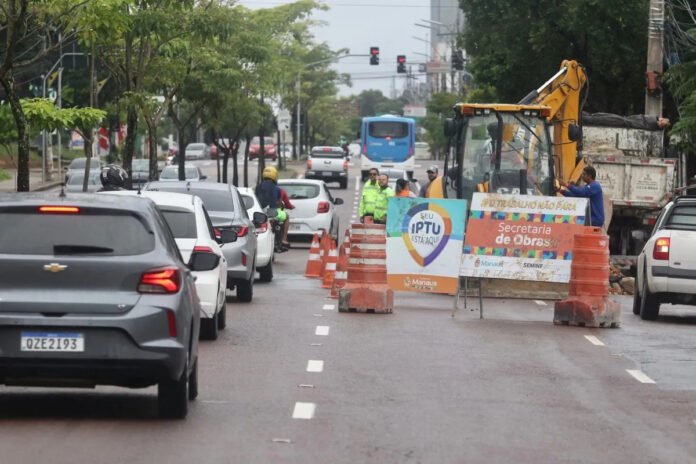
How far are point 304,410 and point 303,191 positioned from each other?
78.8 feet

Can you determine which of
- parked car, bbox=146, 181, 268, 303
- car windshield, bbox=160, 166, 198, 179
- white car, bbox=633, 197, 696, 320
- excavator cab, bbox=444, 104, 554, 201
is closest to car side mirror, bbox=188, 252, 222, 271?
parked car, bbox=146, 181, 268, 303

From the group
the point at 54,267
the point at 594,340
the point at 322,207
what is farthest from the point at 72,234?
the point at 322,207

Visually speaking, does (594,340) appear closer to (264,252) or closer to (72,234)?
(72,234)

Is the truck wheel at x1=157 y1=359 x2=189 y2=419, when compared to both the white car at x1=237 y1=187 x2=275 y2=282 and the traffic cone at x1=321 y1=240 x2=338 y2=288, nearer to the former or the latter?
the white car at x1=237 y1=187 x2=275 y2=282

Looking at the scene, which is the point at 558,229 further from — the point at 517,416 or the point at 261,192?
the point at 261,192

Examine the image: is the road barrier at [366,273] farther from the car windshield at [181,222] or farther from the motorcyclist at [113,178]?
the motorcyclist at [113,178]

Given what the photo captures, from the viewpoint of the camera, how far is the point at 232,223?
1995cm

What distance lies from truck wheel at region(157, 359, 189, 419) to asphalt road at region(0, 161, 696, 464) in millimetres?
111

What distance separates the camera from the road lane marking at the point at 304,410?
1062cm

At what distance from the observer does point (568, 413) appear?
36.7ft

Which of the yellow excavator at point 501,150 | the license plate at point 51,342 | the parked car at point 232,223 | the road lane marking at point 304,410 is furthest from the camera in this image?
the yellow excavator at point 501,150

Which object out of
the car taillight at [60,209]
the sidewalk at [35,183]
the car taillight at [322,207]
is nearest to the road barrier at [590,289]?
the car taillight at [60,209]

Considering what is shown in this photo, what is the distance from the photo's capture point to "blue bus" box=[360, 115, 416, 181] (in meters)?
71.3

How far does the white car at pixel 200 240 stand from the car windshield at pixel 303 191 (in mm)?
18211
